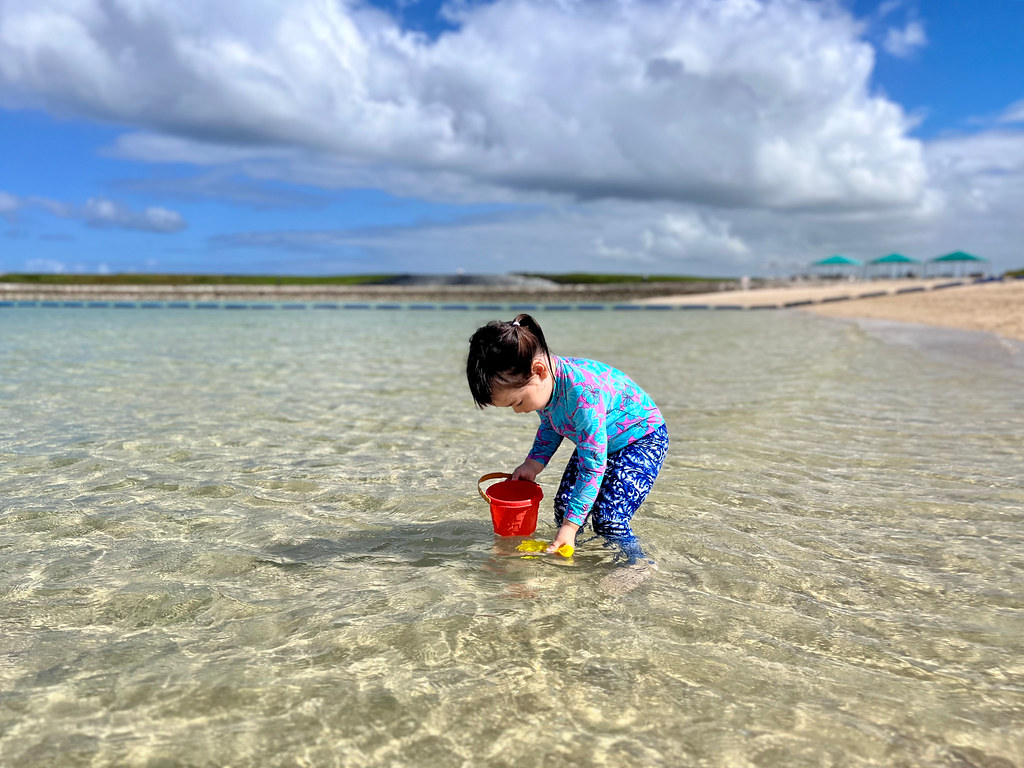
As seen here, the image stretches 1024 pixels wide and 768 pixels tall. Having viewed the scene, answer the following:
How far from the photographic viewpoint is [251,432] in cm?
686

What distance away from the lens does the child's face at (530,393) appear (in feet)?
10.5

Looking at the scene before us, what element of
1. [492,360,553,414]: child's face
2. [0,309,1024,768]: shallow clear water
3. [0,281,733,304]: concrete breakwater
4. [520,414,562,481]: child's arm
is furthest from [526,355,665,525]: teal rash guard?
[0,281,733,304]: concrete breakwater

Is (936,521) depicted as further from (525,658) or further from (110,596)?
(110,596)

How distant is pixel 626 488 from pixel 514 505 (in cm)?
67

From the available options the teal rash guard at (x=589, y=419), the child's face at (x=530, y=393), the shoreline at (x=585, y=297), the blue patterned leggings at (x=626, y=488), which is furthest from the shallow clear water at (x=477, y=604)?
the shoreline at (x=585, y=297)

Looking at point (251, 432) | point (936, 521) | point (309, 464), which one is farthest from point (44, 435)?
point (936, 521)

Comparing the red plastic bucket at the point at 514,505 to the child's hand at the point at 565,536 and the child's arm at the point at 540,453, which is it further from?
the child's hand at the point at 565,536

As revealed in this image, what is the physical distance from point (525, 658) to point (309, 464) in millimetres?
3498

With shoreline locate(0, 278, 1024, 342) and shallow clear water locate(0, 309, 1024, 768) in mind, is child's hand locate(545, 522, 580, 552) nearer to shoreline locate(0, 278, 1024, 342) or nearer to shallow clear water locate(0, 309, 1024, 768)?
shallow clear water locate(0, 309, 1024, 768)

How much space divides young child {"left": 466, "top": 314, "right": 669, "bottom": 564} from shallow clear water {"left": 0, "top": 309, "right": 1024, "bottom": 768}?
0.31m

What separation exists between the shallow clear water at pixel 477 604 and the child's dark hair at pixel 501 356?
3.27 feet

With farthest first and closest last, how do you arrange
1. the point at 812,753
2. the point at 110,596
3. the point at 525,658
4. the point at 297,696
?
the point at 110,596 → the point at 525,658 → the point at 297,696 → the point at 812,753

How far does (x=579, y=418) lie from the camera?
3436mm

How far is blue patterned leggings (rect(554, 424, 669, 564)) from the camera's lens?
379 cm
